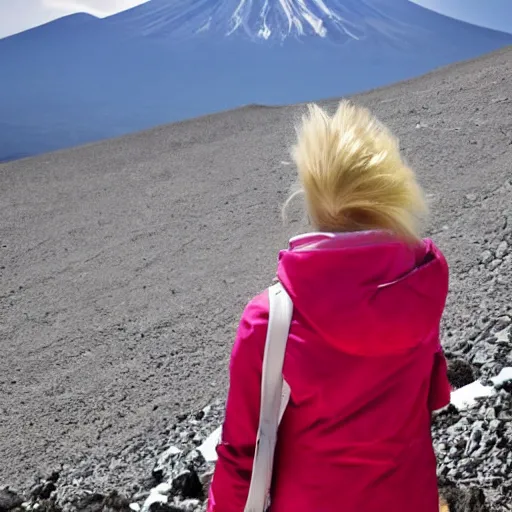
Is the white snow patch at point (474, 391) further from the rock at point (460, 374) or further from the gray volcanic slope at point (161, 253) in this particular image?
the gray volcanic slope at point (161, 253)

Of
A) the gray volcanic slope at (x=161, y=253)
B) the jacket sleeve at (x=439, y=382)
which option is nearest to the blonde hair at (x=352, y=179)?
the jacket sleeve at (x=439, y=382)

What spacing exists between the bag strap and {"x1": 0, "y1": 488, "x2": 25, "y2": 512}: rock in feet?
6.36

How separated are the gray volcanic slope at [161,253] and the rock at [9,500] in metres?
0.23

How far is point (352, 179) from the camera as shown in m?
1.11

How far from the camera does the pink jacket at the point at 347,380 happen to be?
1081 mm

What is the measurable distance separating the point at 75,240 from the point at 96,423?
323 cm

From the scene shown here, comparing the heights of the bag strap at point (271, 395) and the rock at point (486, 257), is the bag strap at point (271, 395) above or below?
above

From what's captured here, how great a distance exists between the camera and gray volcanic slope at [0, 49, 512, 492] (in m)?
3.62

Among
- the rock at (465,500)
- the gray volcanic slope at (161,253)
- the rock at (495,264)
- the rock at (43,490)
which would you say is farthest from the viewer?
the rock at (495,264)

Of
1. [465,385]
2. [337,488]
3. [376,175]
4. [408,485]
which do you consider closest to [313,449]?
[337,488]

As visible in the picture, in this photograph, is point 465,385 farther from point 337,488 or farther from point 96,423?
point 96,423

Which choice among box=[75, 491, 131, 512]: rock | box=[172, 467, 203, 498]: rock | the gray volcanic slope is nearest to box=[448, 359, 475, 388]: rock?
the gray volcanic slope

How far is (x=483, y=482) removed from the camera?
81.6 inches

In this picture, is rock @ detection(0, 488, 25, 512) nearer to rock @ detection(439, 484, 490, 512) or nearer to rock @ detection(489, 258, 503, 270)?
rock @ detection(439, 484, 490, 512)
